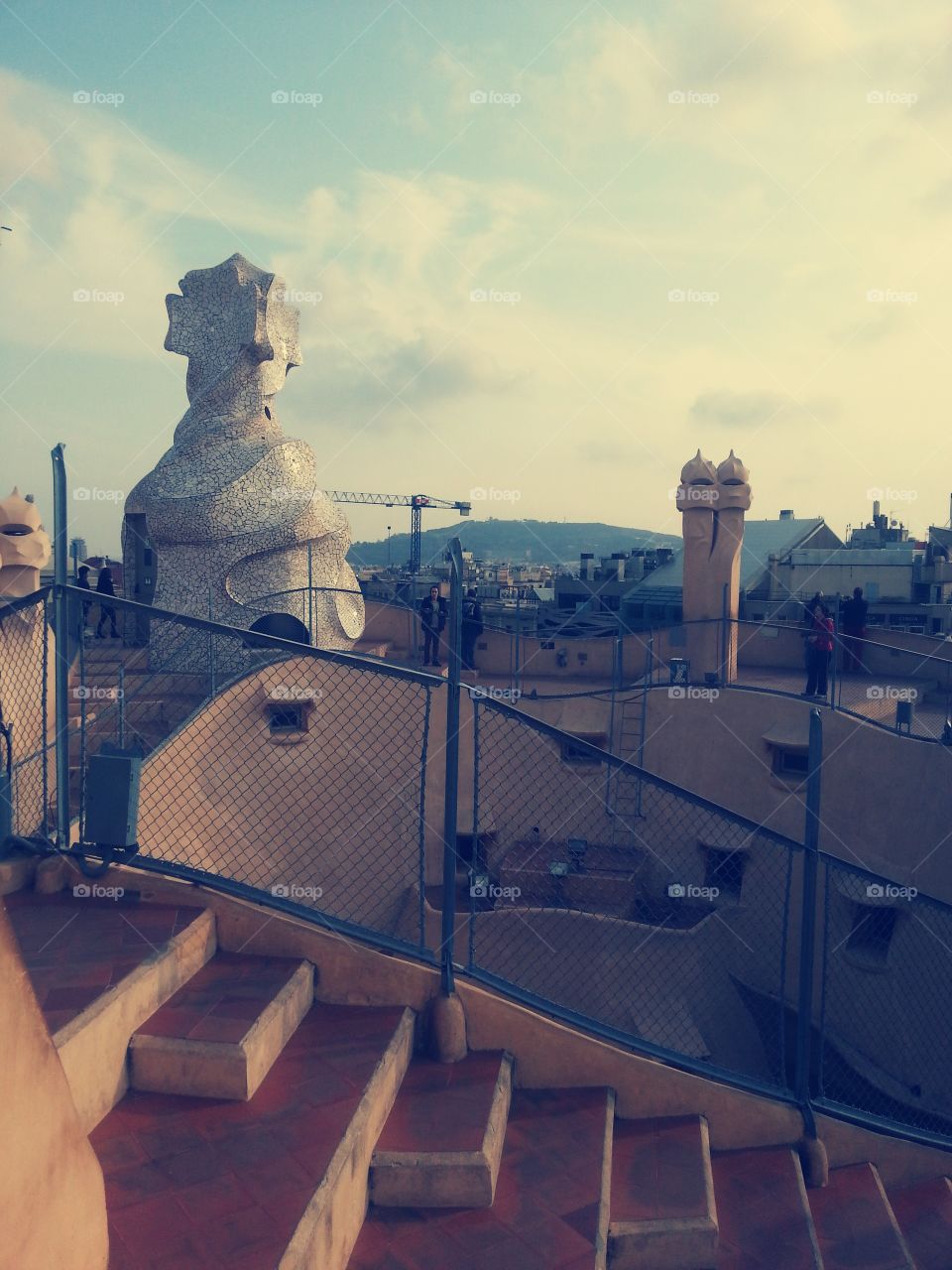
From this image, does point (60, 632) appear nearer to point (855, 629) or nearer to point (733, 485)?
point (733, 485)

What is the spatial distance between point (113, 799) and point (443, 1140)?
2.22 m

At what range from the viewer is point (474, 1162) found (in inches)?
135

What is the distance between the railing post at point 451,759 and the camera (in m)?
4.17

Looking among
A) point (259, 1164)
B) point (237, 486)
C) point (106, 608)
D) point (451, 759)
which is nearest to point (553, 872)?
point (451, 759)

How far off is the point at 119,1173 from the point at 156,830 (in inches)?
220

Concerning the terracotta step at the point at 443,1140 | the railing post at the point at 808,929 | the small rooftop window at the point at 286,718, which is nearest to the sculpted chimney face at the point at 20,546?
the small rooftop window at the point at 286,718

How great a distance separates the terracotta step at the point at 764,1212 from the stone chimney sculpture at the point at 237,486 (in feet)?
33.0

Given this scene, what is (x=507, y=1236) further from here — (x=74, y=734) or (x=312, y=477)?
(x=312, y=477)

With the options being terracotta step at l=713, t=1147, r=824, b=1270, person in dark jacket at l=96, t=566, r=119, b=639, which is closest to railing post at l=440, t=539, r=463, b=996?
terracotta step at l=713, t=1147, r=824, b=1270

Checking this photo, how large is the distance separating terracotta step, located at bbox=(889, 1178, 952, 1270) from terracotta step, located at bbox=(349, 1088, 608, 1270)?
5.76ft

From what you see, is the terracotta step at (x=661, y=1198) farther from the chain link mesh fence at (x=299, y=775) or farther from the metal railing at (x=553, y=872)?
the chain link mesh fence at (x=299, y=775)

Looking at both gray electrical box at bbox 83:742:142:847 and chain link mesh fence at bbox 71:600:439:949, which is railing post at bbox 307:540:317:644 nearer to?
chain link mesh fence at bbox 71:600:439:949

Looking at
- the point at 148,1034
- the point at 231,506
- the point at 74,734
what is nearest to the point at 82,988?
the point at 148,1034

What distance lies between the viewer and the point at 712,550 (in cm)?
1263
